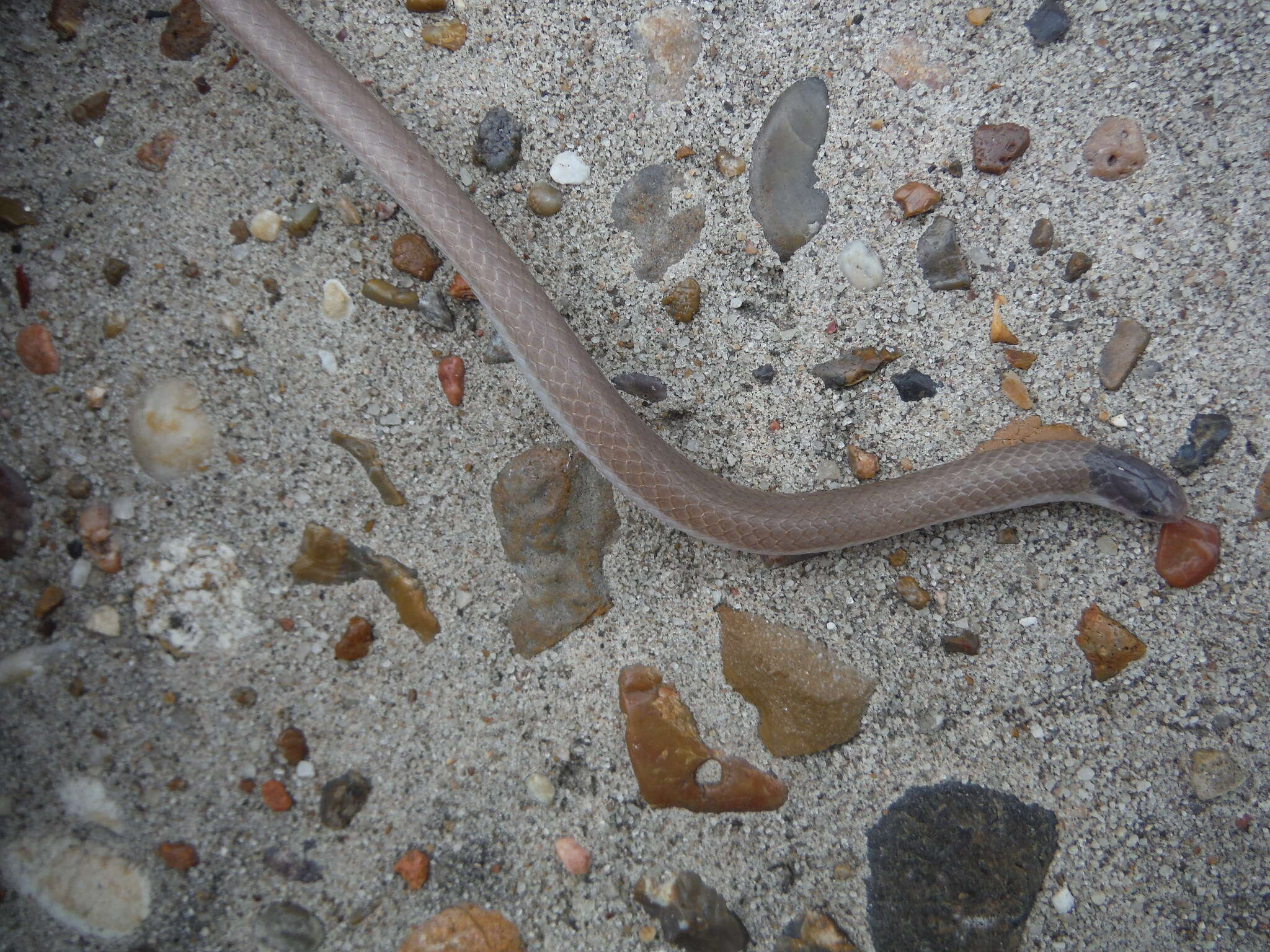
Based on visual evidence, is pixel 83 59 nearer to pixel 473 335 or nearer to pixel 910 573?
Result: pixel 473 335

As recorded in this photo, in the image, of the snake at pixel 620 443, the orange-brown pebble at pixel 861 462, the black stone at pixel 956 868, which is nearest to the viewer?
the snake at pixel 620 443

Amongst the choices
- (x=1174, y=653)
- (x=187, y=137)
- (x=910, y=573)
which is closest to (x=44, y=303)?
(x=187, y=137)

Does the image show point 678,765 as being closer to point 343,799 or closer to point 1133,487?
point 343,799

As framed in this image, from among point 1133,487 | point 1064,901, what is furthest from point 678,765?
point 1133,487

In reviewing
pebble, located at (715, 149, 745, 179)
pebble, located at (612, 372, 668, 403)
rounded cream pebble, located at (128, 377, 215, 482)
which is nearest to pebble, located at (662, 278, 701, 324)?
pebble, located at (612, 372, 668, 403)

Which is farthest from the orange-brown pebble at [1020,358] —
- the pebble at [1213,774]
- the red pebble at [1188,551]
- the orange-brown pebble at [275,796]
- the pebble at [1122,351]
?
the orange-brown pebble at [275,796]

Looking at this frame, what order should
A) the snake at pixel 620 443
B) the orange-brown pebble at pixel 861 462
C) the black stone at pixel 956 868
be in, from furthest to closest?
the orange-brown pebble at pixel 861 462, the black stone at pixel 956 868, the snake at pixel 620 443

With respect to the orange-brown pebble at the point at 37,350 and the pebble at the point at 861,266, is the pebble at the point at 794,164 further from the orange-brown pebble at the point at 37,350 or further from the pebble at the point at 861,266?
the orange-brown pebble at the point at 37,350
